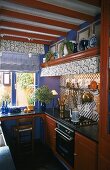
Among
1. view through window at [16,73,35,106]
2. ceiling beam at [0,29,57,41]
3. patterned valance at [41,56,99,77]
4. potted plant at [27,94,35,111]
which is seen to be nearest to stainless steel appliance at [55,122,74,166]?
patterned valance at [41,56,99,77]

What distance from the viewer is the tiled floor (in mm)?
2852

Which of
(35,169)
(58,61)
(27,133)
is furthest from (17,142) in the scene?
(58,61)

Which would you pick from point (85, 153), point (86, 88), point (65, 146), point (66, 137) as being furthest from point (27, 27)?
point (85, 153)

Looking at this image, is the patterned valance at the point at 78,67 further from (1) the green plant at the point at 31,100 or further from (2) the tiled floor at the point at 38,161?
(2) the tiled floor at the point at 38,161

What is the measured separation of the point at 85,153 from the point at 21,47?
2.65 m

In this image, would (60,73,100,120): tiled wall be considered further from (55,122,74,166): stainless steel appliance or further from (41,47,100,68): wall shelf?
(55,122,74,166): stainless steel appliance

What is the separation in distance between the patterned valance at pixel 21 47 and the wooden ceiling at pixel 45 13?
1.38 ft

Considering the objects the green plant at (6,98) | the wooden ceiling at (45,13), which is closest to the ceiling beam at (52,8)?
the wooden ceiling at (45,13)

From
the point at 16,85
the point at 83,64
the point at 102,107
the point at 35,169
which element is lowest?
the point at 35,169

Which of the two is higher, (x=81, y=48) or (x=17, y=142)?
(x=81, y=48)

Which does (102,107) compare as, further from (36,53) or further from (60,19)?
(36,53)

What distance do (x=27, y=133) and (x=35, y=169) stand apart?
118 cm

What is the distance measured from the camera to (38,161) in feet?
10.0

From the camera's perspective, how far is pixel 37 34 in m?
3.36
